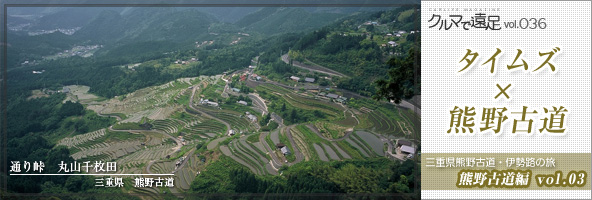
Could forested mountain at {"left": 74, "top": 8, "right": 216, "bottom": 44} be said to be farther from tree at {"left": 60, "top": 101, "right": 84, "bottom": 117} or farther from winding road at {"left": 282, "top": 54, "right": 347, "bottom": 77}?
winding road at {"left": 282, "top": 54, "right": 347, "bottom": 77}

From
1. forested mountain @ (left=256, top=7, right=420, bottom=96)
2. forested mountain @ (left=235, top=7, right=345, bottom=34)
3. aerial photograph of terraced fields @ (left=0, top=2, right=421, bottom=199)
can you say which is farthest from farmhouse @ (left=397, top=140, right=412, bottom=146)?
forested mountain @ (left=235, top=7, right=345, bottom=34)

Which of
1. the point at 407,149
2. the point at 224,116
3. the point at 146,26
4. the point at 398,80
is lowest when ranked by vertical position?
the point at 224,116

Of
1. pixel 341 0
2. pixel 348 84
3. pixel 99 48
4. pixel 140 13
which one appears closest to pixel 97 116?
pixel 348 84

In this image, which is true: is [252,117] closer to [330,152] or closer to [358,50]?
[330,152]

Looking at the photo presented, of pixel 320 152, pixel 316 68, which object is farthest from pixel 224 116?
pixel 320 152

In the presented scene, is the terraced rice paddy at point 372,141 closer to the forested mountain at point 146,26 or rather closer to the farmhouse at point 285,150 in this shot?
the farmhouse at point 285,150

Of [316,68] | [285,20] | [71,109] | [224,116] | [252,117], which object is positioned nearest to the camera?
[252,117]

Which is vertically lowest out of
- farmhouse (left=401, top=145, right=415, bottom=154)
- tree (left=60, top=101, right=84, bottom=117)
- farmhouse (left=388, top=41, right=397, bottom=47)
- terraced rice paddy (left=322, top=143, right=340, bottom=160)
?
tree (left=60, top=101, right=84, bottom=117)
